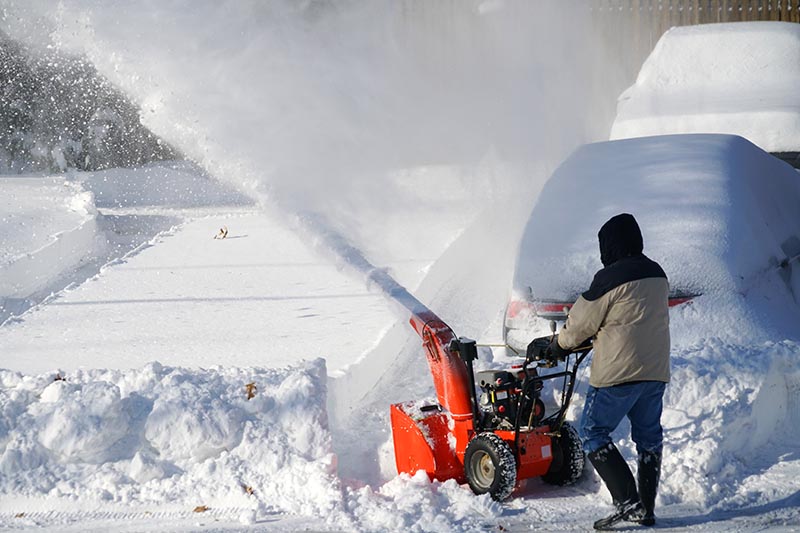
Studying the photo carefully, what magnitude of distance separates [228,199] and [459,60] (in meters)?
5.48

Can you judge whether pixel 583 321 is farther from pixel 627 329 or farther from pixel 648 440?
pixel 648 440

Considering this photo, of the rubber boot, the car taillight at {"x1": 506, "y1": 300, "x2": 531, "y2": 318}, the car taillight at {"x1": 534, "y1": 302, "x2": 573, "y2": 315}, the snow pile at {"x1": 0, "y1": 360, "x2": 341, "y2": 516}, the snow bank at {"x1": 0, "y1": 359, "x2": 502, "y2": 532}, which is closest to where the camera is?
the rubber boot

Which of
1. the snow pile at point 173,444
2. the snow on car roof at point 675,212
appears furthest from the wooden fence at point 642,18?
the snow pile at point 173,444

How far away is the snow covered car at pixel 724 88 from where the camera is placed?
988cm

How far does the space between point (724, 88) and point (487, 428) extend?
756 centimetres

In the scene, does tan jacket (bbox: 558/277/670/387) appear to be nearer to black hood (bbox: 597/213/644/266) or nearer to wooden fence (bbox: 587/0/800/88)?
black hood (bbox: 597/213/644/266)

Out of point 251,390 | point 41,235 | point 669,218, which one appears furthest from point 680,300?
point 41,235

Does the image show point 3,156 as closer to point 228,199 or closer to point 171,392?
point 228,199

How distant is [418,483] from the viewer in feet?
15.3

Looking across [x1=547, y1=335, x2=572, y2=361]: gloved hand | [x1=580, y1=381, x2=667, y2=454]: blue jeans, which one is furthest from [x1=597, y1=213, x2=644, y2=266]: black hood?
[x1=580, y1=381, x2=667, y2=454]: blue jeans

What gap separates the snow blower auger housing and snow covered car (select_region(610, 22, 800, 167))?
615 centimetres

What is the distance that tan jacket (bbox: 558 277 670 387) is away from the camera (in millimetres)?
4223

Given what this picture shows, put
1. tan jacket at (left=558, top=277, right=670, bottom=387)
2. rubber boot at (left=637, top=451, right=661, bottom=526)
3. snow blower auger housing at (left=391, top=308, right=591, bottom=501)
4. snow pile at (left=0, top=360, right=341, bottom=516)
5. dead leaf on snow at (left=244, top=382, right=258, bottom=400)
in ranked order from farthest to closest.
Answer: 1. dead leaf on snow at (left=244, top=382, right=258, bottom=400)
2. snow pile at (left=0, top=360, right=341, bottom=516)
3. snow blower auger housing at (left=391, top=308, right=591, bottom=501)
4. rubber boot at (left=637, top=451, right=661, bottom=526)
5. tan jacket at (left=558, top=277, right=670, bottom=387)

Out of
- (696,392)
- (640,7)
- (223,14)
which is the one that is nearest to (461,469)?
(696,392)
